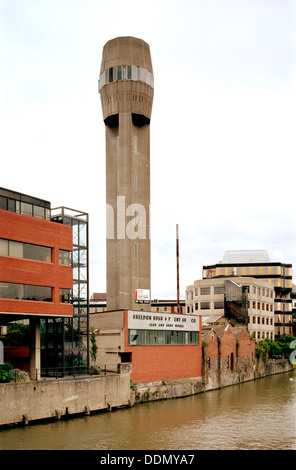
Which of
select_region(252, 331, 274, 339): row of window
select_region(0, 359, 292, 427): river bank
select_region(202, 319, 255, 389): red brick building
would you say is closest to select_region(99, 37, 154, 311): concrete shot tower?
select_region(202, 319, 255, 389): red brick building

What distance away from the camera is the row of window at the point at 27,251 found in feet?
150

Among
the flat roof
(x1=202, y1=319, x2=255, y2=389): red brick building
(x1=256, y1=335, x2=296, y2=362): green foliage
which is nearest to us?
(x1=202, y1=319, x2=255, y2=389): red brick building

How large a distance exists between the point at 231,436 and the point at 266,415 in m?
10.9

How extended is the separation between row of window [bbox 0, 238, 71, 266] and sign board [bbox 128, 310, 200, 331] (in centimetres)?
1118

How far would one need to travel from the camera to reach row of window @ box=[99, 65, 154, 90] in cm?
8756

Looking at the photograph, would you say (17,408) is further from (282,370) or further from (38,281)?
(282,370)

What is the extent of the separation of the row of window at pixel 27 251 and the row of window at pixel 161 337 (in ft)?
39.6

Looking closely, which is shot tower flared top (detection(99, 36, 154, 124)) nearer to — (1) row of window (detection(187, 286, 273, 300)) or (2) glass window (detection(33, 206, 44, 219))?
(1) row of window (detection(187, 286, 273, 300))

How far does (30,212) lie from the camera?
49.2 m

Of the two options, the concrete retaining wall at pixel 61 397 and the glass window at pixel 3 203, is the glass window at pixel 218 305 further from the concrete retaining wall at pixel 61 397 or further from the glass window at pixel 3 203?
the glass window at pixel 3 203

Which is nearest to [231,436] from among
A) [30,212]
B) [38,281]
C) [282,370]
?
[38,281]

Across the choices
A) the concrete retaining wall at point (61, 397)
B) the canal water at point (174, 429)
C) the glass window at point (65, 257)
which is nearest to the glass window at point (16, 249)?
the glass window at point (65, 257)

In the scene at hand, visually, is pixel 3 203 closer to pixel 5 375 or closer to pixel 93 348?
pixel 5 375

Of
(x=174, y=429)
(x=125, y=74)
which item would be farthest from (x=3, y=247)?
(x=125, y=74)
